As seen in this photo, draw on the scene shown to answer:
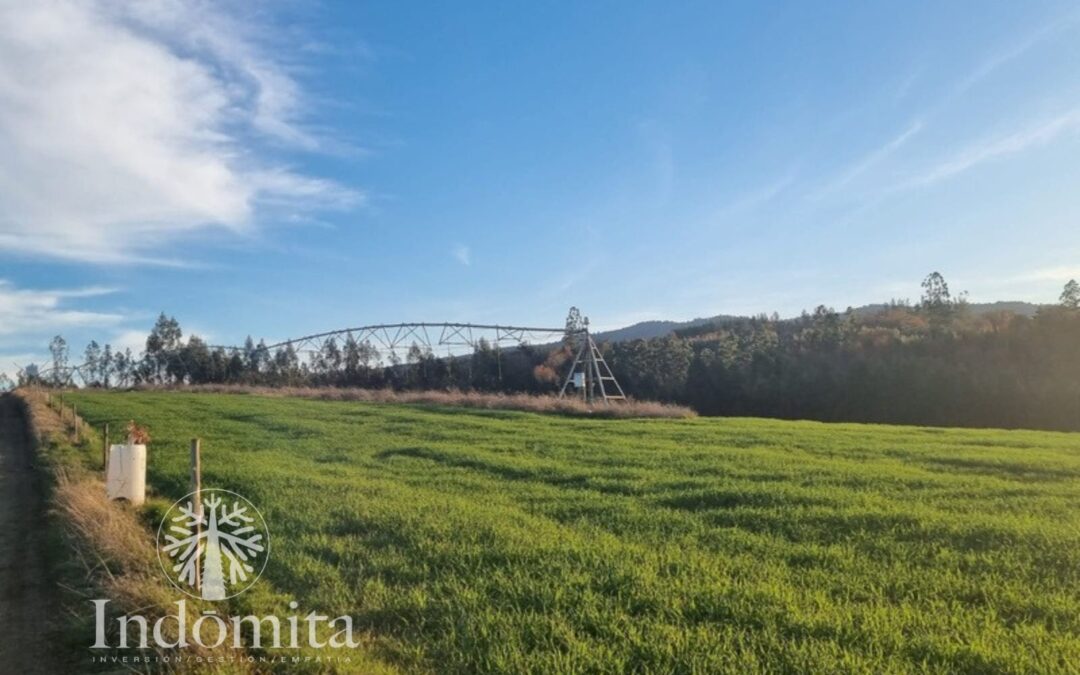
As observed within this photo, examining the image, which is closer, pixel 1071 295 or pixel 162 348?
pixel 1071 295

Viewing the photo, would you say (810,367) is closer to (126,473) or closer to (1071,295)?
(1071,295)

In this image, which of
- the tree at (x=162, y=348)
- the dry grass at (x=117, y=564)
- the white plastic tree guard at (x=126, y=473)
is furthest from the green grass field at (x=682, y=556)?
the tree at (x=162, y=348)

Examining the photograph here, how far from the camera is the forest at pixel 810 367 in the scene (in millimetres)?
42438

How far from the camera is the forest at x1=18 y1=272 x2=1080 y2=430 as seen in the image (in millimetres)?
42438

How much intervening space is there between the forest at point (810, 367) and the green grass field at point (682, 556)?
1095 inches

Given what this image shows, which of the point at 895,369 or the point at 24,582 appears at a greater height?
the point at 895,369

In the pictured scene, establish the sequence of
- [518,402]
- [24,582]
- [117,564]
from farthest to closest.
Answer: [518,402] → [24,582] → [117,564]

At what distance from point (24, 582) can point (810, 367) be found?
52579mm

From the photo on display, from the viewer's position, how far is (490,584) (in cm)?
646

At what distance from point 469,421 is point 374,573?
17.5 m

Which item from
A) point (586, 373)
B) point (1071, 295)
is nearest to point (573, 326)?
point (586, 373)

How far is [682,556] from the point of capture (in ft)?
23.6

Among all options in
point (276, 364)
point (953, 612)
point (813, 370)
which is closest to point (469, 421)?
point (953, 612)

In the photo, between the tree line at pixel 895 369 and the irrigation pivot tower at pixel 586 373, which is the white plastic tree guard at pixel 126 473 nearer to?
the irrigation pivot tower at pixel 586 373
